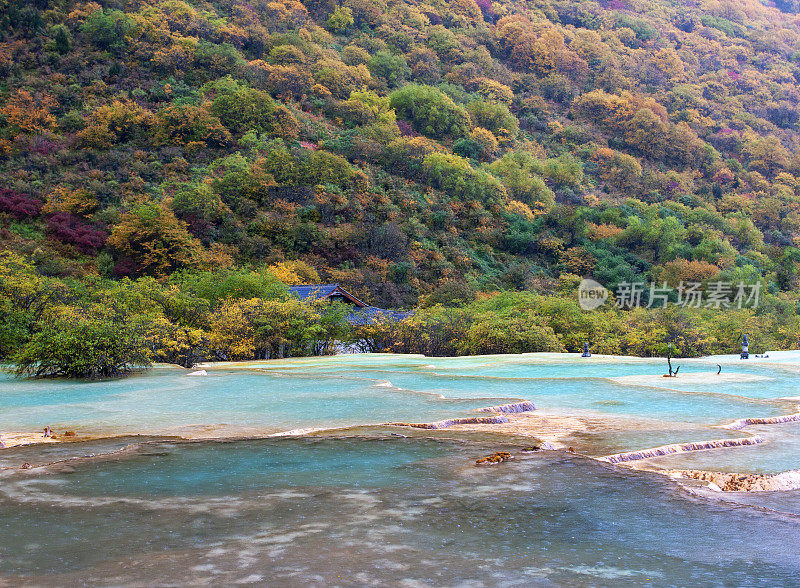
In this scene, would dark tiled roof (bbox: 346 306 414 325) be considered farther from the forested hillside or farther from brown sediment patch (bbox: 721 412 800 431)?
brown sediment patch (bbox: 721 412 800 431)

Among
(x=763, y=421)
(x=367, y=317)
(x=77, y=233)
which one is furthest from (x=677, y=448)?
(x=77, y=233)

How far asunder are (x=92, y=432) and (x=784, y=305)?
112 ft

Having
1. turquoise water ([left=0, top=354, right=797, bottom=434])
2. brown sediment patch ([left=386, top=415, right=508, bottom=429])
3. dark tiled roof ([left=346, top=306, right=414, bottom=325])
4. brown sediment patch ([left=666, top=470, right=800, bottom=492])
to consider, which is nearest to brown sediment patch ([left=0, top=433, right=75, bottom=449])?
turquoise water ([left=0, top=354, right=797, bottom=434])

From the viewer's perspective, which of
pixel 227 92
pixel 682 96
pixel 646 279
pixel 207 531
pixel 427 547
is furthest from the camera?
pixel 682 96

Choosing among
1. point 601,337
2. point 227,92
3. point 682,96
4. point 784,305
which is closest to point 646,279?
point 784,305

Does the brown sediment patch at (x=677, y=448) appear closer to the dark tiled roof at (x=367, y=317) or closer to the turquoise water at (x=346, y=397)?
the turquoise water at (x=346, y=397)

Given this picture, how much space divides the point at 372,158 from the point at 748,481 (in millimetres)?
45626

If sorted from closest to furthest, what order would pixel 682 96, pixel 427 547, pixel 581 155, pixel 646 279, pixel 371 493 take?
pixel 427 547 → pixel 371 493 → pixel 646 279 → pixel 581 155 → pixel 682 96

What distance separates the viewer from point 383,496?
5477 millimetres

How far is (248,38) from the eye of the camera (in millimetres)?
59469

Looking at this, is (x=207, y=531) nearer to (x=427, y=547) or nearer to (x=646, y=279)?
(x=427, y=547)

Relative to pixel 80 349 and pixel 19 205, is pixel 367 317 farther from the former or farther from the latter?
pixel 19 205

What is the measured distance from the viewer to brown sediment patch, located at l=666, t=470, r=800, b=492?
563cm

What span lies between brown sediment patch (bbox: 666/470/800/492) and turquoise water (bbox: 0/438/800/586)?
1.37 feet
